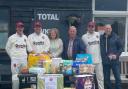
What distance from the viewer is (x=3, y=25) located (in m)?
14.4

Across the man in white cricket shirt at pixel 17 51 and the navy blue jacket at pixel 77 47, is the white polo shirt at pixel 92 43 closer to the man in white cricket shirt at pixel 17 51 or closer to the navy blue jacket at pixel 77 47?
the navy blue jacket at pixel 77 47

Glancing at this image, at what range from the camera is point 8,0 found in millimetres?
14266

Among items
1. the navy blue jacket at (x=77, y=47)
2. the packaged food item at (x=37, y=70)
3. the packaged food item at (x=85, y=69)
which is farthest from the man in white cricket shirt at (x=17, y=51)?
the packaged food item at (x=85, y=69)

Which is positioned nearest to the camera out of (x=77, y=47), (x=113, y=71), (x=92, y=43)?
(x=77, y=47)

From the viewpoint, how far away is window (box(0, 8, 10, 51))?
14367 millimetres

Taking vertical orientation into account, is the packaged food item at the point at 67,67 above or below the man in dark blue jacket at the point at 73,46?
below

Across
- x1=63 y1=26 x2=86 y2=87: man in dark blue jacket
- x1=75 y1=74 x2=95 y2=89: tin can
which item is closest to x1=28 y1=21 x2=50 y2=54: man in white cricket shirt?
x1=63 y1=26 x2=86 y2=87: man in dark blue jacket

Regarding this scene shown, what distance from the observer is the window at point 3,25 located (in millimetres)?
14367

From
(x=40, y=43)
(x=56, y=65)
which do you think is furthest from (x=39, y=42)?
(x=56, y=65)

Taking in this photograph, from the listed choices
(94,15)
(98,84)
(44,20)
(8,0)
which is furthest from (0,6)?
(98,84)

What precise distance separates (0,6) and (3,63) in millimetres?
1600

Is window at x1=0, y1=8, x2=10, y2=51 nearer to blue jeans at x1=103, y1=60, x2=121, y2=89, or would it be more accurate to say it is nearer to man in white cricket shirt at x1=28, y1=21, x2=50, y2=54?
man in white cricket shirt at x1=28, y1=21, x2=50, y2=54

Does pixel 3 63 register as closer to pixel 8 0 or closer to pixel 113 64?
pixel 8 0

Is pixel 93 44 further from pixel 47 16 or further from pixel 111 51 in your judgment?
pixel 47 16
